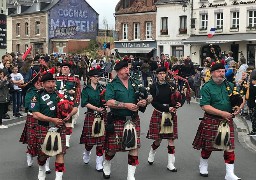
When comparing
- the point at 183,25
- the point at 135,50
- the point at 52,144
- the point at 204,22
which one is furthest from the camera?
the point at 135,50

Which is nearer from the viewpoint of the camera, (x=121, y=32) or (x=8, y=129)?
(x=8, y=129)

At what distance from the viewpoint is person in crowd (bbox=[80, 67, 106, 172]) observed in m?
8.00

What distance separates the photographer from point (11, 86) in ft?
46.6

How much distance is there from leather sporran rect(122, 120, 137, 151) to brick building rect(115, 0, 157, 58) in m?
34.5

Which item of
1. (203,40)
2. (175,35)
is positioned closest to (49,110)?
(203,40)

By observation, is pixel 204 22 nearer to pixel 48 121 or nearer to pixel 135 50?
pixel 135 50

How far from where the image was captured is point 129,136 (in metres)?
6.89

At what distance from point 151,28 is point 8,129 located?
101 feet

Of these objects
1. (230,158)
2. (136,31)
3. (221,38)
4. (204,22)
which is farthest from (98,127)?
(136,31)

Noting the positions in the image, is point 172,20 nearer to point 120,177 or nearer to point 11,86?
point 11,86

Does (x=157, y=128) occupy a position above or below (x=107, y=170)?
above

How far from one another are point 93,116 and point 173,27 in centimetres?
3204

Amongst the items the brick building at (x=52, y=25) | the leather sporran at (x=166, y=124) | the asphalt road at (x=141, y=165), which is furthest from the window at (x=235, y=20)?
the leather sporran at (x=166, y=124)

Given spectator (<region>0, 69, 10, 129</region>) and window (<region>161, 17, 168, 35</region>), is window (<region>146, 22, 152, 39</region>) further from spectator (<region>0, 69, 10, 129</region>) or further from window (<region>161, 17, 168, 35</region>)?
spectator (<region>0, 69, 10, 129</region>)
